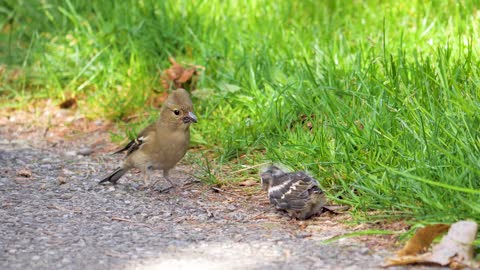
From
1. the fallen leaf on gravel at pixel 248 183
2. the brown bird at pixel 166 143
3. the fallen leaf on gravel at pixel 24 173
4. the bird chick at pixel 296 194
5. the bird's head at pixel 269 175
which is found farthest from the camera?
the fallen leaf on gravel at pixel 24 173

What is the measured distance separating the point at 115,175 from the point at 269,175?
1379 mm

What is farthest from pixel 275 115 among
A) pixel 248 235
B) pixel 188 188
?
pixel 248 235

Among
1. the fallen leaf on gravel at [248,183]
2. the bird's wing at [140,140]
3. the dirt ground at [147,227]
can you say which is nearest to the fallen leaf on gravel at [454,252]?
the dirt ground at [147,227]

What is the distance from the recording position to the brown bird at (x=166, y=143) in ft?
21.3

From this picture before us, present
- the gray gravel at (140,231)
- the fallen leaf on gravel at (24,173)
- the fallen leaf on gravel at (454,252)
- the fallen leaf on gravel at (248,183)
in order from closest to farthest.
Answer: the fallen leaf on gravel at (454,252) → the gray gravel at (140,231) → the fallen leaf on gravel at (248,183) → the fallen leaf on gravel at (24,173)

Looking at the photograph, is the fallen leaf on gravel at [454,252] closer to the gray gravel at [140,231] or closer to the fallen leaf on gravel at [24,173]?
the gray gravel at [140,231]

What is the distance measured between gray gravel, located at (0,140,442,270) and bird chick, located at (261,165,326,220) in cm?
11

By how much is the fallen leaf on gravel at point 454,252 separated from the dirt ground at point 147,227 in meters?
0.19

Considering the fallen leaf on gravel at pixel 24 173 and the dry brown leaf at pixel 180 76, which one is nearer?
the fallen leaf on gravel at pixel 24 173

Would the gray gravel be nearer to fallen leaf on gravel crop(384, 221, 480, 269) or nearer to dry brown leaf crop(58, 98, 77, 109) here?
fallen leaf on gravel crop(384, 221, 480, 269)

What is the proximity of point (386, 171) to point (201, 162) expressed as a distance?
2.12 m

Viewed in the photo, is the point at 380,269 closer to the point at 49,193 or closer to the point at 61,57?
the point at 49,193

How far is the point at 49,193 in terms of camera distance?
20.6 feet

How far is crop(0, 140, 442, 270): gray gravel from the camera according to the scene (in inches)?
180
